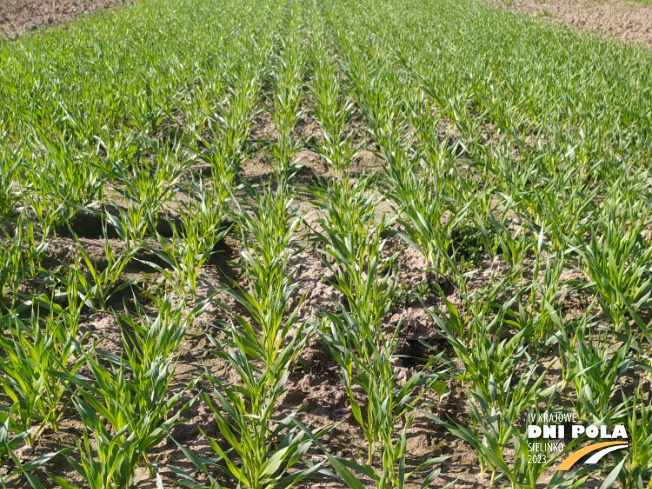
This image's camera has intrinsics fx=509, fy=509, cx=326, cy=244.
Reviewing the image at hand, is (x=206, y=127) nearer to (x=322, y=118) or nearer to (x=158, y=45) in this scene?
(x=322, y=118)

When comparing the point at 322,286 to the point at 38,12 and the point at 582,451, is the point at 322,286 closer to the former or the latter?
the point at 582,451

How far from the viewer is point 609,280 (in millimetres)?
2111

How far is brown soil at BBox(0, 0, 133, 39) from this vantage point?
424 inches

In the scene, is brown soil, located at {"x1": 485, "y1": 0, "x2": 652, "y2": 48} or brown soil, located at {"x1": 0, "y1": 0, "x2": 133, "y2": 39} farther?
brown soil, located at {"x1": 0, "y1": 0, "x2": 133, "y2": 39}

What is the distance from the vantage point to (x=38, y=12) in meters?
12.4

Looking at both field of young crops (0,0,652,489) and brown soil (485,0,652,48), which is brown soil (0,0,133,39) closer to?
field of young crops (0,0,652,489)

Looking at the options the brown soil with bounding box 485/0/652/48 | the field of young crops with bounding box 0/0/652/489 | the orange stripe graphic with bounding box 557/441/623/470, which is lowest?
the orange stripe graphic with bounding box 557/441/623/470

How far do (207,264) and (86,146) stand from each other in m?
1.42

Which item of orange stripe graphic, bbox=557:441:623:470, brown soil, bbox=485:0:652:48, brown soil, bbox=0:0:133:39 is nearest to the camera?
orange stripe graphic, bbox=557:441:623:470

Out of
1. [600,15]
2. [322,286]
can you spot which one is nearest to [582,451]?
[322,286]

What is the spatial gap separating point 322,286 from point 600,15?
44.5ft

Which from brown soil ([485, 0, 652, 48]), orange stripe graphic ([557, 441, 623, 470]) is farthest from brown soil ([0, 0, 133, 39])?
brown soil ([485, 0, 652, 48])

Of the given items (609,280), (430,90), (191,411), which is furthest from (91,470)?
(430,90)

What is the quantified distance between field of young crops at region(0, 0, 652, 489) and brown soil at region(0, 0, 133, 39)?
5832 millimetres
